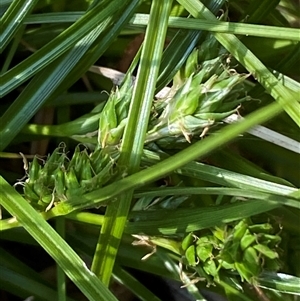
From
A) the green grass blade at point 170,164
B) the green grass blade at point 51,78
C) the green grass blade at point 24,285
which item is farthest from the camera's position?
the green grass blade at point 24,285

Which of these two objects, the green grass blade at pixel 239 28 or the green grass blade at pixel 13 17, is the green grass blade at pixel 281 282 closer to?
the green grass blade at pixel 239 28

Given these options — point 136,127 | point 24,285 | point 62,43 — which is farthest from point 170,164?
point 24,285

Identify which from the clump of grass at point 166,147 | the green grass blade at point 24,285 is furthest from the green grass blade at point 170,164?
the green grass blade at point 24,285

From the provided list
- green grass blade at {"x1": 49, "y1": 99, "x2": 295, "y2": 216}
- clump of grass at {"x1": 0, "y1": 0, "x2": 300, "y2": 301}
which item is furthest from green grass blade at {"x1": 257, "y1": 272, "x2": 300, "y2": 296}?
green grass blade at {"x1": 49, "y1": 99, "x2": 295, "y2": 216}

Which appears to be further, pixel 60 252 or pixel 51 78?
pixel 51 78

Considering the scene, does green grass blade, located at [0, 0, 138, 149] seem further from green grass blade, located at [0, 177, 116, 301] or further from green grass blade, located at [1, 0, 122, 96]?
green grass blade, located at [0, 177, 116, 301]

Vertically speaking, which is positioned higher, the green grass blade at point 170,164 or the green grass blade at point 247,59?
the green grass blade at point 247,59

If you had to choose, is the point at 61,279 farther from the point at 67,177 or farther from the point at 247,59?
the point at 247,59

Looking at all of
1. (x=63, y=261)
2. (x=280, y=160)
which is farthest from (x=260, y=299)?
(x=63, y=261)

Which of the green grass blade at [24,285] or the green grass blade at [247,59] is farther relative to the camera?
the green grass blade at [24,285]
